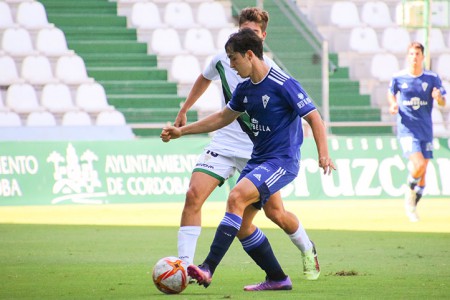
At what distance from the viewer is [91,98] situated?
22.4 metres

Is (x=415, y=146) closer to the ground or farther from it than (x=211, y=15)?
closer to the ground

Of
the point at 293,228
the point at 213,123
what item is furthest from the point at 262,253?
the point at 213,123

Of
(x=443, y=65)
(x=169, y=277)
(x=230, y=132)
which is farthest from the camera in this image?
(x=443, y=65)

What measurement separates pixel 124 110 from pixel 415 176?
7.90 m

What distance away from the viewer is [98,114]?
22.2 metres

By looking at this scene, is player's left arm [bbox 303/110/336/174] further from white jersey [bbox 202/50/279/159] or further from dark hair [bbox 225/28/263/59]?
white jersey [bbox 202/50/279/159]

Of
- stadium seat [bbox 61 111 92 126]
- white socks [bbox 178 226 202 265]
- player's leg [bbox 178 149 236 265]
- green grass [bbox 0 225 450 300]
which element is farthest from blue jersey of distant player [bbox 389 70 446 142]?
white socks [bbox 178 226 202 265]

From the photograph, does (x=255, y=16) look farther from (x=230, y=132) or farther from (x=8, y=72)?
(x=8, y=72)

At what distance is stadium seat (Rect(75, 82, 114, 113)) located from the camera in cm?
2225

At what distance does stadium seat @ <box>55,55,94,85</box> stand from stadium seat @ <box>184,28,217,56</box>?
2.99 metres

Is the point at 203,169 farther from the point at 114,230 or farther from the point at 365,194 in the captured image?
the point at 365,194

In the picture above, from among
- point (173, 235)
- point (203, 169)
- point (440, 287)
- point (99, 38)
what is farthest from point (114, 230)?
point (99, 38)

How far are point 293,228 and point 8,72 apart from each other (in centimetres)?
1442

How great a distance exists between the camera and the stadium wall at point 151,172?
18.9 meters
